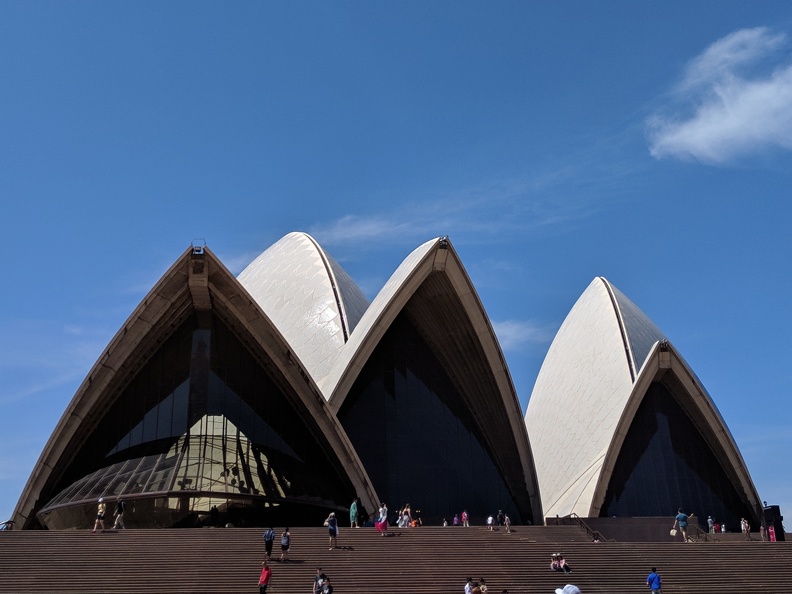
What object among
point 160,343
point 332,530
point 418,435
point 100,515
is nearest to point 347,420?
point 418,435

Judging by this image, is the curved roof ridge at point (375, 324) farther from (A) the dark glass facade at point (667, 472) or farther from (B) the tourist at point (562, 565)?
(B) the tourist at point (562, 565)

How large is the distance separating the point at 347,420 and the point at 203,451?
498 centimetres

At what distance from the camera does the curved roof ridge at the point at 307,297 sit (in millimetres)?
32156

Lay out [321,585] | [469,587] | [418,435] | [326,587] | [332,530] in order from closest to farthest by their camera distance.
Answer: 1. [326,587]
2. [321,585]
3. [469,587]
4. [332,530]
5. [418,435]

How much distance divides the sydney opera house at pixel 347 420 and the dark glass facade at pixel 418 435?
47 millimetres

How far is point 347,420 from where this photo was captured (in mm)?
28875

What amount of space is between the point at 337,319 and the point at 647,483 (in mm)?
12277

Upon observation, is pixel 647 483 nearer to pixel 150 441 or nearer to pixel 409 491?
pixel 409 491

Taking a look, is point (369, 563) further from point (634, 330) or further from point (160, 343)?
point (634, 330)

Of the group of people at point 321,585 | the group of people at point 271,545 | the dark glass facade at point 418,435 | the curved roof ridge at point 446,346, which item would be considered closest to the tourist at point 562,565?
the group of people at point 321,585

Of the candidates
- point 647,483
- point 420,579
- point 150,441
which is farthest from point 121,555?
point 647,483

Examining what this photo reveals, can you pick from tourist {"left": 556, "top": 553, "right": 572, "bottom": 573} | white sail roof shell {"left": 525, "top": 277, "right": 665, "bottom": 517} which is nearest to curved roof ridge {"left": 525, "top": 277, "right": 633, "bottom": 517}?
white sail roof shell {"left": 525, "top": 277, "right": 665, "bottom": 517}

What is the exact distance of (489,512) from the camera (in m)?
29.4

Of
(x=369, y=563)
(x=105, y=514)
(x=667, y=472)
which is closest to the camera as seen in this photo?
(x=369, y=563)
